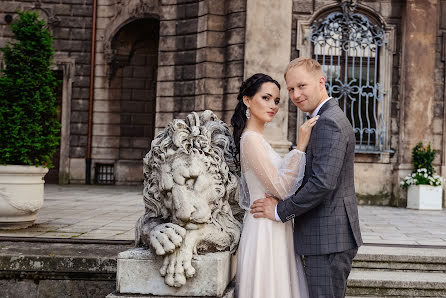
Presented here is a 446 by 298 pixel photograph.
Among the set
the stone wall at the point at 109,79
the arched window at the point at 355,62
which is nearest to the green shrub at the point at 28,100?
the arched window at the point at 355,62

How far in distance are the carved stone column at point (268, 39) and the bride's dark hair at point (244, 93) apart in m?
7.66

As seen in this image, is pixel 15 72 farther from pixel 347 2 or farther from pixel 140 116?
pixel 140 116

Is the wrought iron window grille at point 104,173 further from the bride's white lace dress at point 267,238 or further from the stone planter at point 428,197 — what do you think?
the bride's white lace dress at point 267,238

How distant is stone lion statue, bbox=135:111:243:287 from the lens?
2.75 metres

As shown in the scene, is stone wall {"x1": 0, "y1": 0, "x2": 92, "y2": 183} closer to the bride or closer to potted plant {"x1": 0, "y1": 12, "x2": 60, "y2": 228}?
potted plant {"x1": 0, "y1": 12, "x2": 60, "y2": 228}

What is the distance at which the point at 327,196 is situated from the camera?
9.33ft

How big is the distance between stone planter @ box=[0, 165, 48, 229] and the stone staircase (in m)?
3.84

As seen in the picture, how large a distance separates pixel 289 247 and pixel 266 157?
1.82ft

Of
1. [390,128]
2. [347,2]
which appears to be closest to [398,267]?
[390,128]

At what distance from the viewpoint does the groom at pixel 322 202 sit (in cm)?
278

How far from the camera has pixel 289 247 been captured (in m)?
3.01

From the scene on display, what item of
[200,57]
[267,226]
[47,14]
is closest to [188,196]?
[267,226]

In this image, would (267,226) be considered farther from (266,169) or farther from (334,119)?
(334,119)

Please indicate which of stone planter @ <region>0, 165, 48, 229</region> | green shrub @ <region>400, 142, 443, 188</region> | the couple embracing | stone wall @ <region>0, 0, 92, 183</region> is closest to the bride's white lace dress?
the couple embracing
